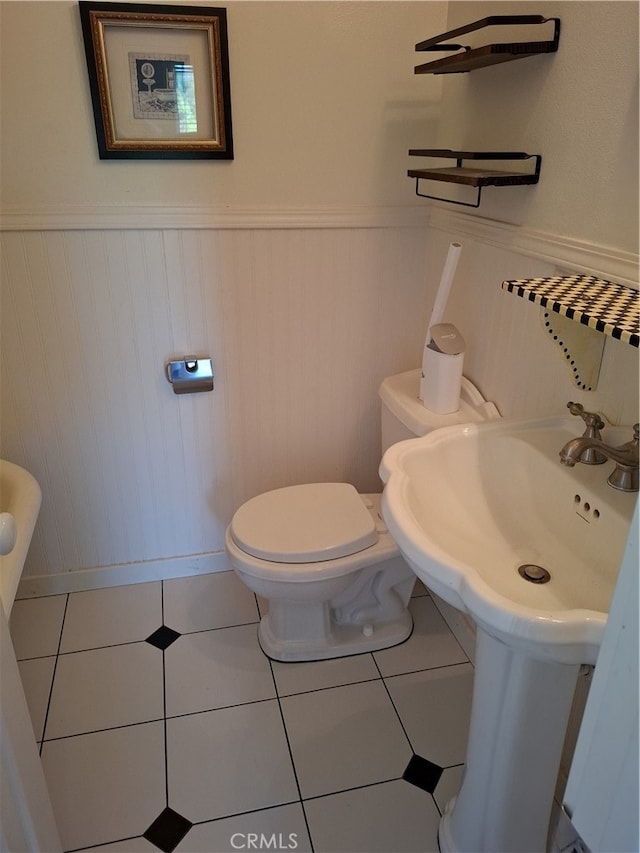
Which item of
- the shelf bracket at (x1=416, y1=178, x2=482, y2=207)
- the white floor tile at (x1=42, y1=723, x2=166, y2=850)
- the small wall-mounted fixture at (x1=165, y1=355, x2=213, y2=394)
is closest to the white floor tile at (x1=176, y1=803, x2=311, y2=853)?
the white floor tile at (x1=42, y1=723, x2=166, y2=850)

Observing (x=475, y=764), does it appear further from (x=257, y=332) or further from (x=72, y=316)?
(x=72, y=316)

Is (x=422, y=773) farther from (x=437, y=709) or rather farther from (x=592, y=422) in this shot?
(x=592, y=422)

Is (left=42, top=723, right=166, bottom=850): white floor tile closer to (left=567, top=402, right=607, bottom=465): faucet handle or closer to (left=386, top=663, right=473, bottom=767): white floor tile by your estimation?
(left=386, top=663, right=473, bottom=767): white floor tile

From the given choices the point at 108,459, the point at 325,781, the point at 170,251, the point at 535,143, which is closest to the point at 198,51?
the point at 170,251

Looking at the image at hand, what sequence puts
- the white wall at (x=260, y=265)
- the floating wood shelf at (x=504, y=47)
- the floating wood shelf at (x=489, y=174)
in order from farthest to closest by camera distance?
the white wall at (x=260, y=265)
the floating wood shelf at (x=489, y=174)
the floating wood shelf at (x=504, y=47)

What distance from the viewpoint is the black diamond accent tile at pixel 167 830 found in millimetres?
1406

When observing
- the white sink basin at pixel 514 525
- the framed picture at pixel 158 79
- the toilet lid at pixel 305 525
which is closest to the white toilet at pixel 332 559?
the toilet lid at pixel 305 525

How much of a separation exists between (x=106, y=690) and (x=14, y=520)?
0.71m

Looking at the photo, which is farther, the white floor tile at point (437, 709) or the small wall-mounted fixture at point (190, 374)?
the small wall-mounted fixture at point (190, 374)

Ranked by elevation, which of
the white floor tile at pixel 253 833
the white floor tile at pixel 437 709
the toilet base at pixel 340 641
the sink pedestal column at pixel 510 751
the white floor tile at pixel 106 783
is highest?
the sink pedestal column at pixel 510 751

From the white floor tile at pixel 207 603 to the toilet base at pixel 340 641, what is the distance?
122 millimetres

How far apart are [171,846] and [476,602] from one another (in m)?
1.02

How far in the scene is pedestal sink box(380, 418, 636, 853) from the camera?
3.34ft

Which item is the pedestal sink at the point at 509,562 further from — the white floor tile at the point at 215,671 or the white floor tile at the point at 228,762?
the white floor tile at the point at 215,671
